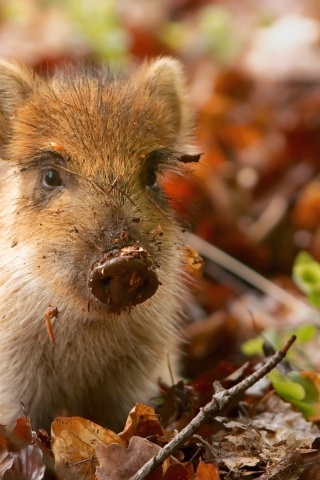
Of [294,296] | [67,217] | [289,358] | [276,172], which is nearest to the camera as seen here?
[67,217]

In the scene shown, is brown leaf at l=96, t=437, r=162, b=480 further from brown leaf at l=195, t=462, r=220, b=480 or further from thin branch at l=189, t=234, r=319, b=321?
thin branch at l=189, t=234, r=319, b=321

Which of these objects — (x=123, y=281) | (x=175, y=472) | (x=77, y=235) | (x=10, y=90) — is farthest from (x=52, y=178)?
(x=175, y=472)

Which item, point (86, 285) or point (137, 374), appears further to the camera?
point (137, 374)

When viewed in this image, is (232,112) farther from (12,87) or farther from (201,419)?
(201,419)

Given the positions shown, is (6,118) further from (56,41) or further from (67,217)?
(56,41)

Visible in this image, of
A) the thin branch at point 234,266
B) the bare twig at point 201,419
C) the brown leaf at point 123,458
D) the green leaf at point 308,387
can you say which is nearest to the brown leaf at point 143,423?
the brown leaf at point 123,458

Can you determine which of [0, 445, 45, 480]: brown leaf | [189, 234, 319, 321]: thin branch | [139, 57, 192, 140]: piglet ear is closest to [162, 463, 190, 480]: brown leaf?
[0, 445, 45, 480]: brown leaf

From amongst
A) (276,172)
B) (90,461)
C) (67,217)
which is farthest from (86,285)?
(276,172)
